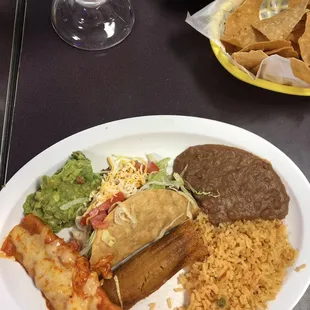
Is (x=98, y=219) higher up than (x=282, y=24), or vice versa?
(x=282, y=24)

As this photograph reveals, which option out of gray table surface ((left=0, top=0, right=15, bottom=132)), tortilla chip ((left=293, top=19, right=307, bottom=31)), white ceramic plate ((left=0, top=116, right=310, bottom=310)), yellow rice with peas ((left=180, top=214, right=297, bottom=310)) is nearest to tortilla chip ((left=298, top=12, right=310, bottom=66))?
tortilla chip ((left=293, top=19, right=307, bottom=31))

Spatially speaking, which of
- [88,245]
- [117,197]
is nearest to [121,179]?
[117,197]

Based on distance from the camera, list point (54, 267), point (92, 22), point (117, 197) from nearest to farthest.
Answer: point (54, 267) → point (117, 197) → point (92, 22)

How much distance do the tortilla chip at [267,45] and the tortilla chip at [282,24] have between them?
6 centimetres

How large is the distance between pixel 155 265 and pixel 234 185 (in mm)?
442

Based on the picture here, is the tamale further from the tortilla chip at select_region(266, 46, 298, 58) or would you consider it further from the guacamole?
the tortilla chip at select_region(266, 46, 298, 58)

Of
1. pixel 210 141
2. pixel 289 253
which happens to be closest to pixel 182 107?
pixel 210 141

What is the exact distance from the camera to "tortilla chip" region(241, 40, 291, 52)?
207 centimetres

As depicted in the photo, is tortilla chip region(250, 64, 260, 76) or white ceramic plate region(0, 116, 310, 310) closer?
white ceramic plate region(0, 116, 310, 310)

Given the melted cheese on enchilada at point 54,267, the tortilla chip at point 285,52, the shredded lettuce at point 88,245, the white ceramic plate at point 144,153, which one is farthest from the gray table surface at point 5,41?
the tortilla chip at point 285,52

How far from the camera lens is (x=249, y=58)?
2084mm

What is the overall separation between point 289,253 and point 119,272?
65 centimetres

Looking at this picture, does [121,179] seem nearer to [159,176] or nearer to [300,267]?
[159,176]

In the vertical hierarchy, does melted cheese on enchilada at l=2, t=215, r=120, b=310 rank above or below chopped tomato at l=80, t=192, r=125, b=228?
below
